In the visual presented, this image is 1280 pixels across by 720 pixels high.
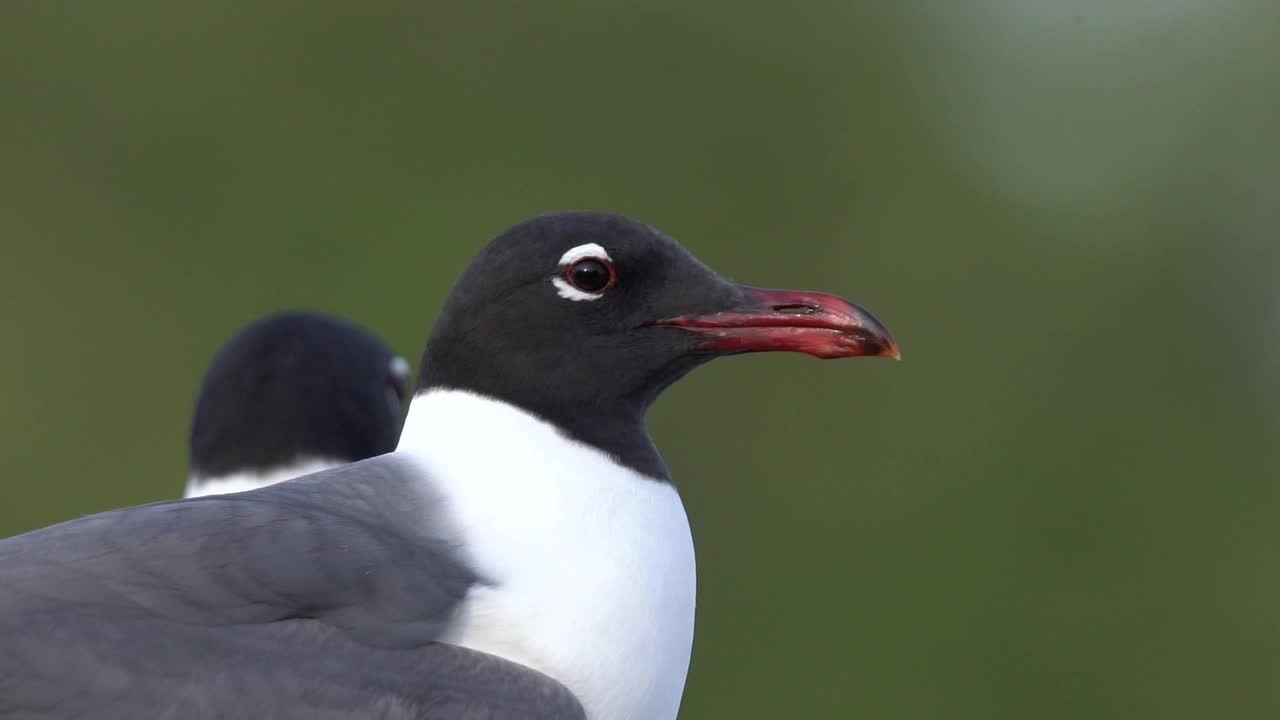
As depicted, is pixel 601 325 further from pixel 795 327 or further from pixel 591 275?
pixel 795 327

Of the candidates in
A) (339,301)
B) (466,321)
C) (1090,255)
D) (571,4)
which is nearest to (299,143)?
(339,301)

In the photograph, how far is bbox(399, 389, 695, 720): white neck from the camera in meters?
2.50

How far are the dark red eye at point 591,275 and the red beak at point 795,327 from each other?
0.42ft

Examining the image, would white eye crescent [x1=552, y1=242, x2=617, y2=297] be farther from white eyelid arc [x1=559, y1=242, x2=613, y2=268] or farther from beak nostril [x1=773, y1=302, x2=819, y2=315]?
beak nostril [x1=773, y1=302, x2=819, y2=315]

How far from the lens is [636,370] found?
2.99 m

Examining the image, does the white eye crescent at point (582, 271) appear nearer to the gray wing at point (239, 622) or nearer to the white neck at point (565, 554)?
the white neck at point (565, 554)

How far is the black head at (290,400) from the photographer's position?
4.55 meters

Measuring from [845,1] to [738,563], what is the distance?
6064mm

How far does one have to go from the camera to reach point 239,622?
2.28 m

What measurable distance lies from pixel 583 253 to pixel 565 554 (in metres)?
0.61

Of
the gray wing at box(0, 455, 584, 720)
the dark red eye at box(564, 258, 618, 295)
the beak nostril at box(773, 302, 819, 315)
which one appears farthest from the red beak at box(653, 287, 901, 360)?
the gray wing at box(0, 455, 584, 720)

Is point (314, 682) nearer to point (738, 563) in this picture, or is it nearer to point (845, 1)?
point (738, 563)

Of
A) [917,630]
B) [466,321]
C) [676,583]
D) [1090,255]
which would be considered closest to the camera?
[676,583]

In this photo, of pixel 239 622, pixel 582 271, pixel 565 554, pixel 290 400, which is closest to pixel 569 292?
pixel 582 271
